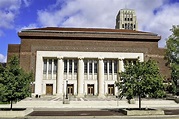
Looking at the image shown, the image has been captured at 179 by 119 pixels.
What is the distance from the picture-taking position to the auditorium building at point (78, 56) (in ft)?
163

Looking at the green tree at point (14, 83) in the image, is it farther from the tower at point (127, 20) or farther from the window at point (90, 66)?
the tower at point (127, 20)

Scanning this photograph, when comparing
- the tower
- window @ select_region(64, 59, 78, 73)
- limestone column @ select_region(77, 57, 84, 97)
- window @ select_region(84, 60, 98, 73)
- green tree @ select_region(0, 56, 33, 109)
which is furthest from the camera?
the tower

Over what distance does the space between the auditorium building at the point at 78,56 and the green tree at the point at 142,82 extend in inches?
1147

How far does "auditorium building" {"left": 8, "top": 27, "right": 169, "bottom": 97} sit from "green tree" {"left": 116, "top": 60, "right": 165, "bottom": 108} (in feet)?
95.6

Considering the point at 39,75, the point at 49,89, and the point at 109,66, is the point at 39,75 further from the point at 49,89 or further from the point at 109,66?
the point at 109,66

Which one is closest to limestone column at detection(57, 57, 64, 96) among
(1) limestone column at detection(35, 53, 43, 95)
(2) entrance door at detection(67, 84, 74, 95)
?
(2) entrance door at detection(67, 84, 74, 95)

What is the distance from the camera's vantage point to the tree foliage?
785 inches

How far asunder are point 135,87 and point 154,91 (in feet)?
5.55

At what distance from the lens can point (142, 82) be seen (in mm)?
Result: 20000

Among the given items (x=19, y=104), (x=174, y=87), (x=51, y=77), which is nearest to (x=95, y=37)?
(x=51, y=77)

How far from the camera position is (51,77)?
50469 millimetres

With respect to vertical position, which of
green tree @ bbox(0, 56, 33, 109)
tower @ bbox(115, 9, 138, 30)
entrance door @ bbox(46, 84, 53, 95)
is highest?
tower @ bbox(115, 9, 138, 30)

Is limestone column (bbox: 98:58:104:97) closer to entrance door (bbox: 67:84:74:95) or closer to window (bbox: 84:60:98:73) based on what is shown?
window (bbox: 84:60:98:73)

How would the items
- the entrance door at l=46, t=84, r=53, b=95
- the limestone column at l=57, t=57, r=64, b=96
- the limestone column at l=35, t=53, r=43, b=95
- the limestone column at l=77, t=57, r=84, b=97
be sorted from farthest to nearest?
1. the entrance door at l=46, t=84, r=53, b=95
2. the limestone column at l=77, t=57, r=84, b=97
3. the limestone column at l=57, t=57, r=64, b=96
4. the limestone column at l=35, t=53, r=43, b=95
